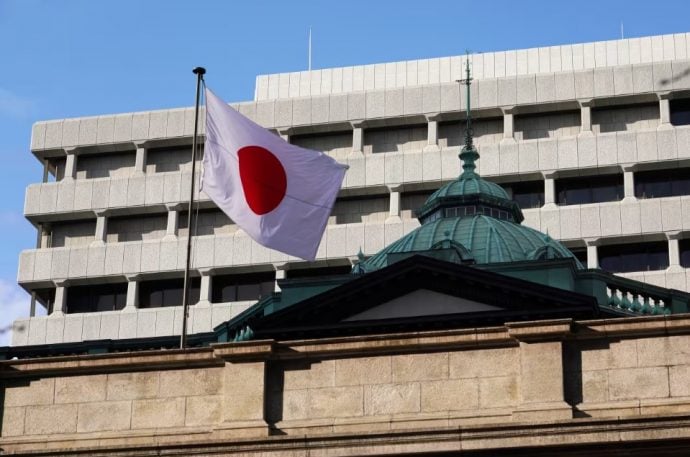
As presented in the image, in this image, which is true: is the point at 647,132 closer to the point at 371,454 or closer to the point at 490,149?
the point at 490,149

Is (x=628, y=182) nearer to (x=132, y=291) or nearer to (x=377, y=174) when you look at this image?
(x=377, y=174)

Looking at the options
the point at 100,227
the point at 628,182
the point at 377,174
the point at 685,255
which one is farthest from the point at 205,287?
the point at 685,255

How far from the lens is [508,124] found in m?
85.3

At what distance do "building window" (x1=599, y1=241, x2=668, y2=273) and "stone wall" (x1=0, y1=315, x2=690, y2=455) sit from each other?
51.2 metres

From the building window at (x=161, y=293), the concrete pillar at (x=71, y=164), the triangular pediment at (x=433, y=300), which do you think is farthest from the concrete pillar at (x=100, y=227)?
the triangular pediment at (x=433, y=300)

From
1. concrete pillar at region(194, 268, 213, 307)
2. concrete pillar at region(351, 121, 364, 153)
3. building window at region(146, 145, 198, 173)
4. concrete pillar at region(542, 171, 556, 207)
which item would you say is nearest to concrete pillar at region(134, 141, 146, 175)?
building window at region(146, 145, 198, 173)

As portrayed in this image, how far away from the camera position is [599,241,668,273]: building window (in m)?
81.8

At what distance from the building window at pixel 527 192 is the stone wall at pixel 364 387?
2077 inches

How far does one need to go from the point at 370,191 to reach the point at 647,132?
1289 centimetres

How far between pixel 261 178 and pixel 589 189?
47.4 m

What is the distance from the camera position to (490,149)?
277 ft

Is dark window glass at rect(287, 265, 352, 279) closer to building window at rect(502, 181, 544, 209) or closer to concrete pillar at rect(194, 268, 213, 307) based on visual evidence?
concrete pillar at rect(194, 268, 213, 307)

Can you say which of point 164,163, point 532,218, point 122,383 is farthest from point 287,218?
point 164,163

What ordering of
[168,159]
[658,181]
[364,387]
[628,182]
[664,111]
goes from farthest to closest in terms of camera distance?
[168,159] < [664,111] < [658,181] < [628,182] < [364,387]
